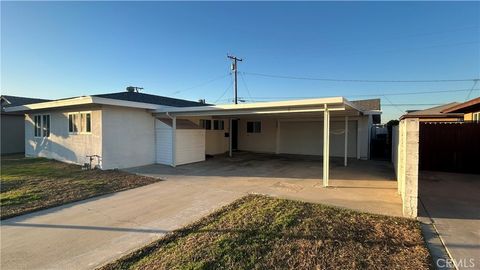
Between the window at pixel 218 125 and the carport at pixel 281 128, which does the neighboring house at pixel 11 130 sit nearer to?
the carport at pixel 281 128

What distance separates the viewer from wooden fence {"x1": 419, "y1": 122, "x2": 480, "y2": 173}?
9.08 meters

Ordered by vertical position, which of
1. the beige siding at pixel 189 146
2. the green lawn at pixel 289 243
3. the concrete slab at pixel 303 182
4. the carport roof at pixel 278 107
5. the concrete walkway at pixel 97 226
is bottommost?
the concrete walkway at pixel 97 226

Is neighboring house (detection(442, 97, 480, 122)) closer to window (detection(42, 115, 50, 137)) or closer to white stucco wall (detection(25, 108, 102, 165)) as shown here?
white stucco wall (detection(25, 108, 102, 165))

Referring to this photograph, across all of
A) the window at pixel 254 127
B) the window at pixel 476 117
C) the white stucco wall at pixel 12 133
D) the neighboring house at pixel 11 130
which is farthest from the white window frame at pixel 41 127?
the window at pixel 476 117

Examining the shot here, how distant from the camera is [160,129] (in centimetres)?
1088

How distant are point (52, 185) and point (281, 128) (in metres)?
11.8

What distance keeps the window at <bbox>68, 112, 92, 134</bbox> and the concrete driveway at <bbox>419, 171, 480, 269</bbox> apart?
11.0 m

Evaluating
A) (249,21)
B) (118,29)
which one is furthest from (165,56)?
(249,21)

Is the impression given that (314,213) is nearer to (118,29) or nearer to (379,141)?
(118,29)

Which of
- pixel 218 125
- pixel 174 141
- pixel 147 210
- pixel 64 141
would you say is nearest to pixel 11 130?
pixel 64 141

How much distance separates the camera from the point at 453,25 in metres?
12.9

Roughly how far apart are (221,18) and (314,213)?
10512 mm

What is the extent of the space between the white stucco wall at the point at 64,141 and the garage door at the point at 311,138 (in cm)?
1013

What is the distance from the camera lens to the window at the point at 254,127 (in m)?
16.3
